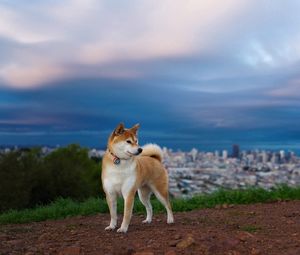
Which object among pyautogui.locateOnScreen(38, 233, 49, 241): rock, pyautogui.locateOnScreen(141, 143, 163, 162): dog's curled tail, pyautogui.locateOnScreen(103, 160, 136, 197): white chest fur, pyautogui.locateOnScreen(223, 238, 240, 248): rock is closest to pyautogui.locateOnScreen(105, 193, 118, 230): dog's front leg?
pyautogui.locateOnScreen(103, 160, 136, 197): white chest fur

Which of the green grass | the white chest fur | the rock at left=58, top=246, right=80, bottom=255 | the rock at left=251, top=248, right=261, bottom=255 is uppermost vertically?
the white chest fur

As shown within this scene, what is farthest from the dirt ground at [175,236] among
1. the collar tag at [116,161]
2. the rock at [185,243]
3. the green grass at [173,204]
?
the collar tag at [116,161]

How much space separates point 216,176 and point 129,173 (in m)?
19.5

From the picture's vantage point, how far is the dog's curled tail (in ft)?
27.5

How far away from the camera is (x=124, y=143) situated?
23.9 ft

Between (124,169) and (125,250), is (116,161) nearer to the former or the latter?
(124,169)

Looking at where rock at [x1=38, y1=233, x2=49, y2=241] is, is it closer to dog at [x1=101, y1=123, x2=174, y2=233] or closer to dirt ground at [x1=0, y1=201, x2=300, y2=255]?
dirt ground at [x1=0, y1=201, x2=300, y2=255]

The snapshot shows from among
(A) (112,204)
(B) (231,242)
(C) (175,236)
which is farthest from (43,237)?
(B) (231,242)

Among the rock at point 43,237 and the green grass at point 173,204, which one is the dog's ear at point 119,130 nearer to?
the rock at point 43,237

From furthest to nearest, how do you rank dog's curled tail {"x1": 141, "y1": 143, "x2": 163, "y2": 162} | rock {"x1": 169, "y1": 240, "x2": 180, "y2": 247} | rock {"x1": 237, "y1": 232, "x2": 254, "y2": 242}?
1. dog's curled tail {"x1": 141, "y1": 143, "x2": 163, "y2": 162}
2. rock {"x1": 237, "y1": 232, "x2": 254, "y2": 242}
3. rock {"x1": 169, "y1": 240, "x2": 180, "y2": 247}

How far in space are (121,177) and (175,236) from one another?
127 cm

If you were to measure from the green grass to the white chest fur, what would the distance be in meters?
2.97

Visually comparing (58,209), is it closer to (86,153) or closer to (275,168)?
(275,168)

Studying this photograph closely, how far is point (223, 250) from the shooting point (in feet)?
19.9
